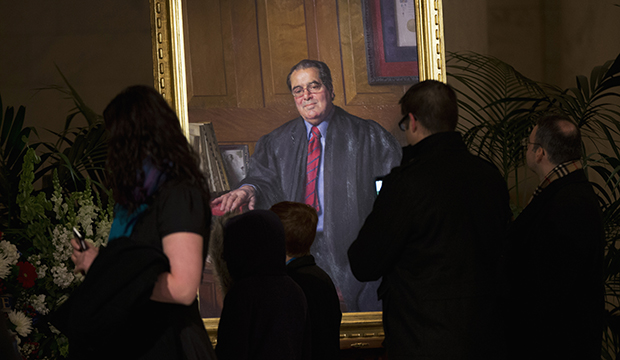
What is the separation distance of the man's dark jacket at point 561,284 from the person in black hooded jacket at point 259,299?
3.50 ft

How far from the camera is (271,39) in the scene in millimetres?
3545

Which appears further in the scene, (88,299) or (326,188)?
(326,188)

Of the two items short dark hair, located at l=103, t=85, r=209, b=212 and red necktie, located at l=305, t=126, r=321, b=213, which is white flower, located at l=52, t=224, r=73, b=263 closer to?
short dark hair, located at l=103, t=85, r=209, b=212

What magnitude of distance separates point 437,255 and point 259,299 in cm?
65

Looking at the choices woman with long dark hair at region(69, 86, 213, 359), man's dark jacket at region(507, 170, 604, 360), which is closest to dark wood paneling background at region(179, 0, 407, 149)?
man's dark jacket at region(507, 170, 604, 360)

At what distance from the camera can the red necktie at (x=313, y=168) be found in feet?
11.3

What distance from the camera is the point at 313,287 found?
2.56 metres

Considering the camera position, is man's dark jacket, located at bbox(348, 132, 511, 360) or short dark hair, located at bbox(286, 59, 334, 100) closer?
man's dark jacket, located at bbox(348, 132, 511, 360)

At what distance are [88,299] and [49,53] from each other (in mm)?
3859

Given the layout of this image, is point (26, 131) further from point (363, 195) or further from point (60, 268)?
point (363, 195)

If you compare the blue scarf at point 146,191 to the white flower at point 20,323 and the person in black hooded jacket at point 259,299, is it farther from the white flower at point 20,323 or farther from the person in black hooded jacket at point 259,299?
the white flower at point 20,323

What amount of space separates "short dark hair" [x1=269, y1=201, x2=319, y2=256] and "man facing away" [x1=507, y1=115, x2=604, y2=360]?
3.07 ft

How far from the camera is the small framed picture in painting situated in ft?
11.4

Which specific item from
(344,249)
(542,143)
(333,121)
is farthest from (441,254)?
(333,121)
